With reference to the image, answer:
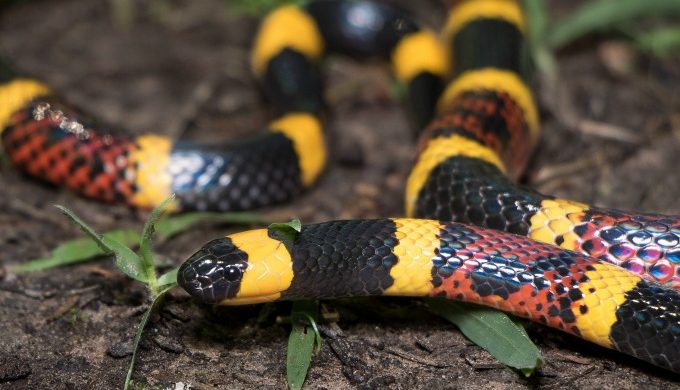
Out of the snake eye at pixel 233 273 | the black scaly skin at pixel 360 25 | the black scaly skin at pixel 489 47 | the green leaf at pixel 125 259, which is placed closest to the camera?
the snake eye at pixel 233 273

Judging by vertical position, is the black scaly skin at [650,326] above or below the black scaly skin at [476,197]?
below

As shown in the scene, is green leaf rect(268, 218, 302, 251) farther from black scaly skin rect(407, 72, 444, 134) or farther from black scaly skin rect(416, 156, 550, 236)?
black scaly skin rect(407, 72, 444, 134)

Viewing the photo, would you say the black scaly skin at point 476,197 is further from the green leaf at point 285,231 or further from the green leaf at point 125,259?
the green leaf at point 125,259

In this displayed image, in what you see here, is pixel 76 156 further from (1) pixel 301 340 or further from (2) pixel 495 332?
(2) pixel 495 332

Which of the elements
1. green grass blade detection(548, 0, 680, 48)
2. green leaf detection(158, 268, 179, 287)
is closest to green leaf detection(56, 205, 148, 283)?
green leaf detection(158, 268, 179, 287)

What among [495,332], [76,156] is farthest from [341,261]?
[76,156]

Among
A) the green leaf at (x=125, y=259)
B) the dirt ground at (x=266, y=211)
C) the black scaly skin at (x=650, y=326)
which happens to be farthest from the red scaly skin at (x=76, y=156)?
the black scaly skin at (x=650, y=326)
